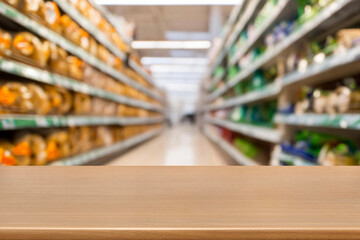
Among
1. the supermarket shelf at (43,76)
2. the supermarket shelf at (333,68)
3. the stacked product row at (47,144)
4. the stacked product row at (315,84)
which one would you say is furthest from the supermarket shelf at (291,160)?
the supermarket shelf at (43,76)

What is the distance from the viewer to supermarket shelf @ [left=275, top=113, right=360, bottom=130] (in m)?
1.07

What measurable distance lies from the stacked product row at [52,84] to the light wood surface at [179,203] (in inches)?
22.2

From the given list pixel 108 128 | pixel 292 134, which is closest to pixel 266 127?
pixel 292 134

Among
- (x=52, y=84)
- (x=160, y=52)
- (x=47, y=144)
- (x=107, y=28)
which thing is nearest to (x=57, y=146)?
(x=47, y=144)

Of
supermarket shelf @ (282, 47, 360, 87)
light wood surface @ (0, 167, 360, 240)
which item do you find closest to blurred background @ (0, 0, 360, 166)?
supermarket shelf @ (282, 47, 360, 87)

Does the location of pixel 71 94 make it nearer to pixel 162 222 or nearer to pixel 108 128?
pixel 108 128

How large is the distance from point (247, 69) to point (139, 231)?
104 inches

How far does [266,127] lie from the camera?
2307 mm

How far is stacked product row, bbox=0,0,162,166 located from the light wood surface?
565 mm

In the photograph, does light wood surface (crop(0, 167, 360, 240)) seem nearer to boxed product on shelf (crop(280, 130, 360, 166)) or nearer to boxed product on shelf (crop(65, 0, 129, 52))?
boxed product on shelf (crop(280, 130, 360, 166))

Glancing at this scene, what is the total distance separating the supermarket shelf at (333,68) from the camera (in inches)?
43.7

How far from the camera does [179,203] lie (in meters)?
0.37

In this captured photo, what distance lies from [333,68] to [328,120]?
30 centimetres

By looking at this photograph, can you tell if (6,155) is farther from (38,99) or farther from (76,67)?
(76,67)
